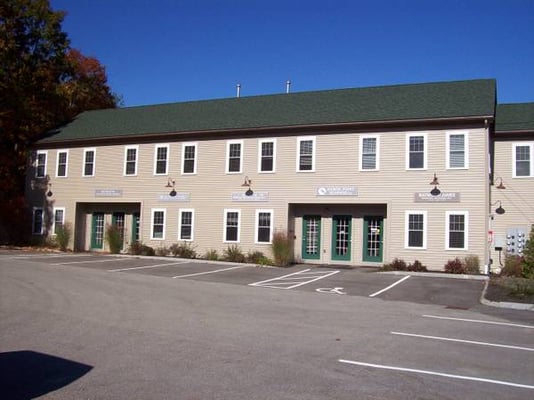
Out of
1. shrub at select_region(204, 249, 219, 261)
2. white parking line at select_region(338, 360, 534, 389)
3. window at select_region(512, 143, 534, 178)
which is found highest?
window at select_region(512, 143, 534, 178)

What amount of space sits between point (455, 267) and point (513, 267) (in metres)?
2.07

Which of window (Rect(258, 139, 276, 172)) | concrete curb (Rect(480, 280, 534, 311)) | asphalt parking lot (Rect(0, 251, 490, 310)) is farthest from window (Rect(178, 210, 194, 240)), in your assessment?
concrete curb (Rect(480, 280, 534, 311))

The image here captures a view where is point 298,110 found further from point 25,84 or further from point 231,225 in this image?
point 25,84

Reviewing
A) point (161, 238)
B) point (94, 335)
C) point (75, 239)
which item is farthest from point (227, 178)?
point (94, 335)

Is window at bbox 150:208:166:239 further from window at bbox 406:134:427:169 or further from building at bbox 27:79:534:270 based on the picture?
window at bbox 406:134:427:169

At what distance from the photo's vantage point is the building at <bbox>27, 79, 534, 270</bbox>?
22.7 m

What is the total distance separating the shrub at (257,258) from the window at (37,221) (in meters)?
14.3

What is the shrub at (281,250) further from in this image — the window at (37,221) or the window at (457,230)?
the window at (37,221)

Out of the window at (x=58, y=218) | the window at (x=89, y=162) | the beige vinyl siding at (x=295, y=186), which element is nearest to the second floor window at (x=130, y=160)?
the beige vinyl siding at (x=295, y=186)

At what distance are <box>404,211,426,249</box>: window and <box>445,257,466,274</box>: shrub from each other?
4.57 ft

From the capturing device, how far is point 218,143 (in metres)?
27.6

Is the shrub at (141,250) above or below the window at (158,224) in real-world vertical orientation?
below

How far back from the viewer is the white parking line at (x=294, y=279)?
17766mm

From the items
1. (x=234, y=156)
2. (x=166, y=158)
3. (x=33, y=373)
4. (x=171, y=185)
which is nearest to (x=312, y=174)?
(x=234, y=156)
